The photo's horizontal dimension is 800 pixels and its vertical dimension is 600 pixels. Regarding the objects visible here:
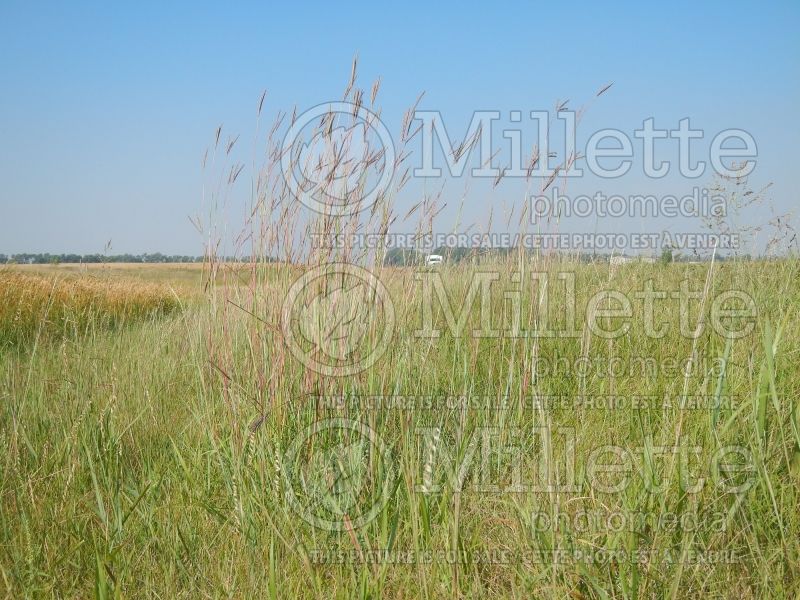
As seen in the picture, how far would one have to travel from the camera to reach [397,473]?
1.65 m

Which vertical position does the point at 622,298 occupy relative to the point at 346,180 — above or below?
below

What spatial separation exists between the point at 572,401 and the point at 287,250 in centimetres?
127

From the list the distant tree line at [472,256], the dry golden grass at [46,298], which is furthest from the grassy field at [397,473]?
the dry golden grass at [46,298]

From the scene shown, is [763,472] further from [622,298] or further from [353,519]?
[622,298]

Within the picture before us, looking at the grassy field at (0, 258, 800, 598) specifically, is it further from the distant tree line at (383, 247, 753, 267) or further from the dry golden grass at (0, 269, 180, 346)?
the dry golden grass at (0, 269, 180, 346)

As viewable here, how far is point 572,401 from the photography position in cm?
224

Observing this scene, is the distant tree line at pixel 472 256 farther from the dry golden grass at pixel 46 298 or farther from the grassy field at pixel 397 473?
the dry golden grass at pixel 46 298

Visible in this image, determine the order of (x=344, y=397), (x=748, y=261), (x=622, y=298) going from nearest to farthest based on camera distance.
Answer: (x=344, y=397) → (x=622, y=298) → (x=748, y=261)

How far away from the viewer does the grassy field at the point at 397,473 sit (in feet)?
4.29

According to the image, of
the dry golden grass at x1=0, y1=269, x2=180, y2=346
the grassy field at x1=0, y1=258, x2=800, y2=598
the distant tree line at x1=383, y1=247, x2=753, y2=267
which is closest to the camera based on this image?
the grassy field at x1=0, y1=258, x2=800, y2=598

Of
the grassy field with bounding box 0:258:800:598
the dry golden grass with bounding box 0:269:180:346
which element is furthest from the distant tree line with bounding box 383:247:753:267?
the dry golden grass with bounding box 0:269:180:346

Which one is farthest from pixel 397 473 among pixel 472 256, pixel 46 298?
pixel 46 298

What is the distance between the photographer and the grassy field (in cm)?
131

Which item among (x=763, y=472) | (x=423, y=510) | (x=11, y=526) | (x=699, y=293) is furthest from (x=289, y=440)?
(x=699, y=293)
